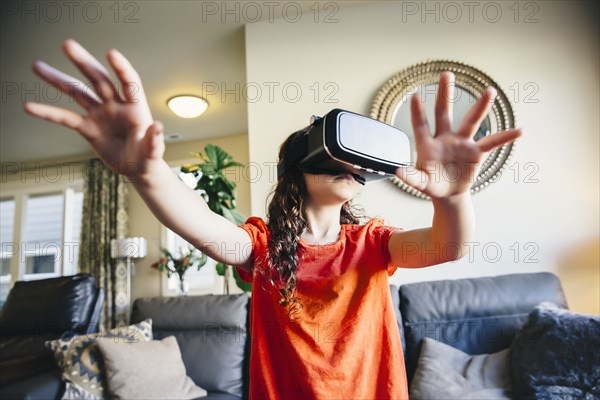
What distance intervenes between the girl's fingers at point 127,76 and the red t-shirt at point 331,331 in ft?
1.19

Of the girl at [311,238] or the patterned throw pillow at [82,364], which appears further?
the patterned throw pillow at [82,364]

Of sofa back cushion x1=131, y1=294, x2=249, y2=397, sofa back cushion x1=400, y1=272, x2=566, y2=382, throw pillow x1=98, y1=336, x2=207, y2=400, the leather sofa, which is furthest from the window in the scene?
sofa back cushion x1=400, y1=272, x2=566, y2=382

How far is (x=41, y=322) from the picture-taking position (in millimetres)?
2068

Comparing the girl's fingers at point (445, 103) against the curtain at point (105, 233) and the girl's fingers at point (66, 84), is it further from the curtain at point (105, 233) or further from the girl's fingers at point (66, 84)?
the curtain at point (105, 233)

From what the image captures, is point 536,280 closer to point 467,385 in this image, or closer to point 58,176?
point 467,385

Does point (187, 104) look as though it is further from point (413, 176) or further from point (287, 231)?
point (413, 176)

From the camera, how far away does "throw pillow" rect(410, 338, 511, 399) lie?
149cm

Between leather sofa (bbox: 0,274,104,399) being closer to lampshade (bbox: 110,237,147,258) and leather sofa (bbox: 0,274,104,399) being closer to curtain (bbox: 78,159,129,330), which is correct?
lampshade (bbox: 110,237,147,258)

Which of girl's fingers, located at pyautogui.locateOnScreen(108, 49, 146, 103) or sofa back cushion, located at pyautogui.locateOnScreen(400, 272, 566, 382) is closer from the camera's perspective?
girl's fingers, located at pyautogui.locateOnScreen(108, 49, 146, 103)

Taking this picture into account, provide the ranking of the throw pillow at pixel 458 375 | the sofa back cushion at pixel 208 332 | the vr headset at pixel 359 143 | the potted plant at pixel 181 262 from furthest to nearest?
the potted plant at pixel 181 262, the sofa back cushion at pixel 208 332, the throw pillow at pixel 458 375, the vr headset at pixel 359 143

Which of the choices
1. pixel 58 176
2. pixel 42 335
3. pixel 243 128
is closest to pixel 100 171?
pixel 58 176

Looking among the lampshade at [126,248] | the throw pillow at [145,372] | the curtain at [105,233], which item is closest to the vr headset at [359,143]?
the throw pillow at [145,372]

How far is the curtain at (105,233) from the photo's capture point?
182 inches

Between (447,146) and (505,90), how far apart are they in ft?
6.31
